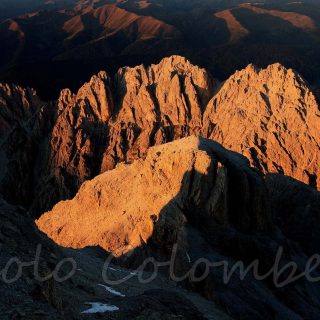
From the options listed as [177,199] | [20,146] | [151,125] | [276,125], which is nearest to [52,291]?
[177,199]

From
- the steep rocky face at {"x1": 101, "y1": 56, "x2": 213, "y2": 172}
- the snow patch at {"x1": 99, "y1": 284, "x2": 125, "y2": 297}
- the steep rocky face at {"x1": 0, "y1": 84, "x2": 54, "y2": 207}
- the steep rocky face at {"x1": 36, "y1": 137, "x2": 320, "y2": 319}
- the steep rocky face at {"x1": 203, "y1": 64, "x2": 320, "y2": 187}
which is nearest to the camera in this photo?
the snow patch at {"x1": 99, "y1": 284, "x2": 125, "y2": 297}

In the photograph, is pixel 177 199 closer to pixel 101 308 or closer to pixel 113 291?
pixel 113 291

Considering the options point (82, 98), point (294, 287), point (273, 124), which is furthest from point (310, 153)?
point (294, 287)

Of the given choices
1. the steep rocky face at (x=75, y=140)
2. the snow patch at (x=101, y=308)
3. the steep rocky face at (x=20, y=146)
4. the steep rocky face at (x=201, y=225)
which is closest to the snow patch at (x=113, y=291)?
the snow patch at (x=101, y=308)

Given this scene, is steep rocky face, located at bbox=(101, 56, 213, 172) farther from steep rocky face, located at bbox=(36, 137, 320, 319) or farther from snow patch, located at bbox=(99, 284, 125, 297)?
snow patch, located at bbox=(99, 284, 125, 297)

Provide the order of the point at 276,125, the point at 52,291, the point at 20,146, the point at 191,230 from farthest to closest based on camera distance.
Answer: the point at 20,146, the point at 276,125, the point at 191,230, the point at 52,291

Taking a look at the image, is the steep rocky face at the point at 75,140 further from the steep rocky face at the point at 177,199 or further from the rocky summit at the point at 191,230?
the steep rocky face at the point at 177,199

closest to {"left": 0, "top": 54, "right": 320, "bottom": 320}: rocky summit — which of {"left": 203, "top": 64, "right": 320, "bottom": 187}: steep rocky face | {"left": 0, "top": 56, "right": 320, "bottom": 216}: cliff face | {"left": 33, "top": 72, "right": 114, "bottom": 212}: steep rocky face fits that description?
{"left": 203, "top": 64, "right": 320, "bottom": 187}: steep rocky face
